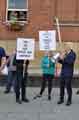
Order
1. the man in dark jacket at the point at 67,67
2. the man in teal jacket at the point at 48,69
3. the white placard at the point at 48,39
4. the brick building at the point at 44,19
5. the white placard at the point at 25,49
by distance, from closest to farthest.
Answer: the man in dark jacket at the point at 67,67, the white placard at the point at 25,49, the white placard at the point at 48,39, the man in teal jacket at the point at 48,69, the brick building at the point at 44,19

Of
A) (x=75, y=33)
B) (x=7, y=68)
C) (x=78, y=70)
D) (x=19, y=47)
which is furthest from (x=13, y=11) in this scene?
(x=19, y=47)

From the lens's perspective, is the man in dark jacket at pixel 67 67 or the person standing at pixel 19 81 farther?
the person standing at pixel 19 81

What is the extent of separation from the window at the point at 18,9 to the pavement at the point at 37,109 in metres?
8.48

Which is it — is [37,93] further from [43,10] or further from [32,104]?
[43,10]

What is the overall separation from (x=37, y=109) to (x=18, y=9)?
446 inches

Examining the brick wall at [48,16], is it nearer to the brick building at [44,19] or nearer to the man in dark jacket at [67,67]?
the brick building at [44,19]

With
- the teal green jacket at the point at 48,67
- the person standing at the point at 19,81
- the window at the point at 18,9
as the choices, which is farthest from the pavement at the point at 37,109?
the window at the point at 18,9

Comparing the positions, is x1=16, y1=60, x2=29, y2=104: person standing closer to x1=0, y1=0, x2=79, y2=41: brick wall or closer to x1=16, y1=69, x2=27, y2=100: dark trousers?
x1=16, y1=69, x2=27, y2=100: dark trousers

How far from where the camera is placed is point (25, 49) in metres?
16.1

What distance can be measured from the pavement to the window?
8.48 meters

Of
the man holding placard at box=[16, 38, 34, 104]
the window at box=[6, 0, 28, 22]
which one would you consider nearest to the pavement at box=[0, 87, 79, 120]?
the man holding placard at box=[16, 38, 34, 104]

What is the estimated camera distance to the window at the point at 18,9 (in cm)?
2567

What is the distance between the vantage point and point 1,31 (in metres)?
25.4

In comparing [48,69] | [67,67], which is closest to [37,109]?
[67,67]
